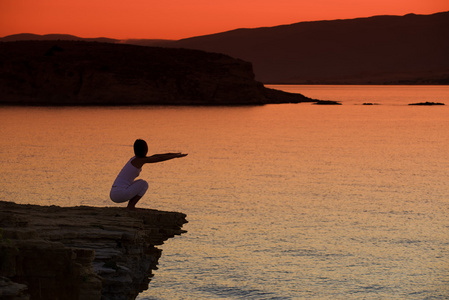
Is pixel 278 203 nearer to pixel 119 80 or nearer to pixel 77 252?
pixel 77 252

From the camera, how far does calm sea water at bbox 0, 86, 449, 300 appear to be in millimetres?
14133

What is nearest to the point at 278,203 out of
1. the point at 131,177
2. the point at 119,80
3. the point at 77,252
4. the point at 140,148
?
the point at 131,177

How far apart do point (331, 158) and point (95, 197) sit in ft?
58.0

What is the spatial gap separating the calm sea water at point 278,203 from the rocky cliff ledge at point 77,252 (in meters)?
0.76

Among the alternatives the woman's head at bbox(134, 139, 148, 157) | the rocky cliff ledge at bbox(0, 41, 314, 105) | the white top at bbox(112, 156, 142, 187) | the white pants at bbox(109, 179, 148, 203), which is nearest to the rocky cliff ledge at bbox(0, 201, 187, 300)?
the white pants at bbox(109, 179, 148, 203)

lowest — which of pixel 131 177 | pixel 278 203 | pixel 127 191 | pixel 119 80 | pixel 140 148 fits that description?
pixel 278 203

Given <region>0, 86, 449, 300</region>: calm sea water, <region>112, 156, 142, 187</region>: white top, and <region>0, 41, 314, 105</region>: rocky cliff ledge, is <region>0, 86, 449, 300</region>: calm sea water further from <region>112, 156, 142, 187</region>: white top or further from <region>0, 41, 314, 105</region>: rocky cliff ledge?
<region>0, 41, 314, 105</region>: rocky cliff ledge

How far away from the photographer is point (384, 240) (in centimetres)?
1762

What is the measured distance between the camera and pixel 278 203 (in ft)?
75.0

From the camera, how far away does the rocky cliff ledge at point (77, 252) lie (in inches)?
405

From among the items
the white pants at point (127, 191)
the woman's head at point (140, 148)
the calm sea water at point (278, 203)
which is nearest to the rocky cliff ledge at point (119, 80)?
the calm sea water at point (278, 203)

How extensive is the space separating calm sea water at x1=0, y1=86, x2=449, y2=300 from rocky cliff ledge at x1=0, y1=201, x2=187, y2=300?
76 centimetres

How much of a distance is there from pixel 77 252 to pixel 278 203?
12.6 m

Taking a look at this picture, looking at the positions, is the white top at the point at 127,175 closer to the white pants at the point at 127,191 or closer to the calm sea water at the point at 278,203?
the white pants at the point at 127,191
